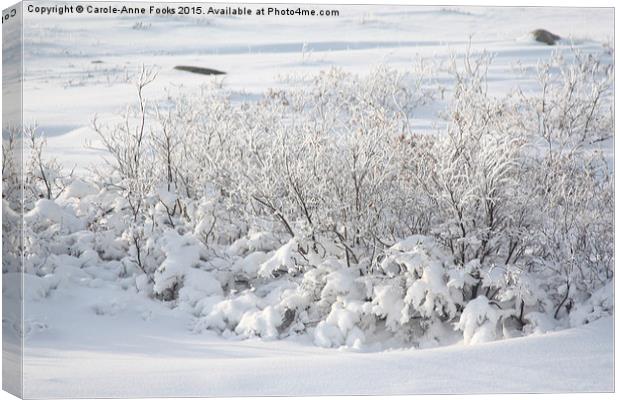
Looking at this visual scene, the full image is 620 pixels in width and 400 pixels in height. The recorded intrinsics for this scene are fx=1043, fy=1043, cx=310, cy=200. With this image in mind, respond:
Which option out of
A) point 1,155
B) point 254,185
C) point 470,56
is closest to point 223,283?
point 254,185

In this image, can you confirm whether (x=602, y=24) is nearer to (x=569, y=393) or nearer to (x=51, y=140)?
(x=569, y=393)

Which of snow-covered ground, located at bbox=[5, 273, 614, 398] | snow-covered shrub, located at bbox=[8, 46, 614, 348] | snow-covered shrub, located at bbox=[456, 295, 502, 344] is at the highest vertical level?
snow-covered shrub, located at bbox=[8, 46, 614, 348]

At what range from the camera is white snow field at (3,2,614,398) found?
698 centimetres

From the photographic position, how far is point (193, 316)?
787cm

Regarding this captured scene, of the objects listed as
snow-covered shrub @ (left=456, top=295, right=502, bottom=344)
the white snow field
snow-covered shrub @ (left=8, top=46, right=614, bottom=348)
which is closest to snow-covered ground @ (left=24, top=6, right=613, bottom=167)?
the white snow field

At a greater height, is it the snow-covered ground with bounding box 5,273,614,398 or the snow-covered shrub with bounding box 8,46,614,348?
the snow-covered shrub with bounding box 8,46,614,348

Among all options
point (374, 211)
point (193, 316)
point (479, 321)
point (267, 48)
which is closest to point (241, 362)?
point (193, 316)

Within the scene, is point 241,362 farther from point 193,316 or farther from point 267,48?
point 267,48

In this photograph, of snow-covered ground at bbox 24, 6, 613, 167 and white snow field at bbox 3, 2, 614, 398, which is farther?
snow-covered ground at bbox 24, 6, 613, 167

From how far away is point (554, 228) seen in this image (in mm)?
7965

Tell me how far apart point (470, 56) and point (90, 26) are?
2.77 m

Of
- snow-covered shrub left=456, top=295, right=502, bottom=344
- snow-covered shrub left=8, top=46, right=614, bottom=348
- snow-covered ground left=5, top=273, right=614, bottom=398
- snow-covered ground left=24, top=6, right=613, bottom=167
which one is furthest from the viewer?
snow-covered shrub left=8, top=46, right=614, bottom=348

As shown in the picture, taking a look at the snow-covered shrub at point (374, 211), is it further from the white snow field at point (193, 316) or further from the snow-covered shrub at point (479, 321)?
the white snow field at point (193, 316)

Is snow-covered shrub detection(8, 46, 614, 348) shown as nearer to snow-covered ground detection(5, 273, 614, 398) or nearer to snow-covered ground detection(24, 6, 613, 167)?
snow-covered ground detection(24, 6, 613, 167)
